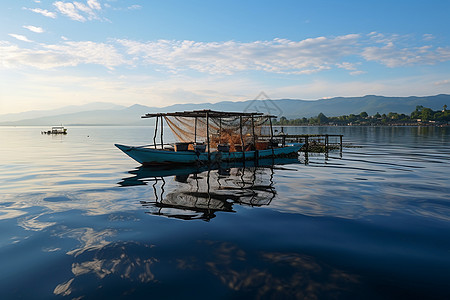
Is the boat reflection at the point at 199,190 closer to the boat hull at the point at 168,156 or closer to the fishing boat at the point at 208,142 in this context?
the boat hull at the point at 168,156

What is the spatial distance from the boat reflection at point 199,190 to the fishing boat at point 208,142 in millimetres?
1140

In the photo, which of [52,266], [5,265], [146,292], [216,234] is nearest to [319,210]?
[216,234]

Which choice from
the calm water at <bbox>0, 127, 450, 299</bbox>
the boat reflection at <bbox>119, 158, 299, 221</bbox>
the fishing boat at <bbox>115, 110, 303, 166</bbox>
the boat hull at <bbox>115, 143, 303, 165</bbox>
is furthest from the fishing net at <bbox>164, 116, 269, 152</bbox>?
the calm water at <bbox>0, 127, 450, 299</bbox>

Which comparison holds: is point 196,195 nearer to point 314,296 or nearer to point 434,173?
point 314,296

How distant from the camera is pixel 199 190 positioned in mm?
14844

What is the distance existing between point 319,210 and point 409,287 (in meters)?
5.26

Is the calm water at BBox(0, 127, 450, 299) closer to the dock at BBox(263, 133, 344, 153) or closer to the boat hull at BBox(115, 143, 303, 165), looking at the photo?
the boat hull at BBox(115, 143, 303, 165)

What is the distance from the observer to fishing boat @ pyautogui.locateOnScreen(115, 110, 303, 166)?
76.0 ft

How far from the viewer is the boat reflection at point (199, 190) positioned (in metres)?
11.2

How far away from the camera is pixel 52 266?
6.70 m

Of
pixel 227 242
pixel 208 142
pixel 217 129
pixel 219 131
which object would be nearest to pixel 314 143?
pixel 219 131

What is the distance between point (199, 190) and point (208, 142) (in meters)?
8.98

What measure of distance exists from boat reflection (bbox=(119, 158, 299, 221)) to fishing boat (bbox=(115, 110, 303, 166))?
3.74ft

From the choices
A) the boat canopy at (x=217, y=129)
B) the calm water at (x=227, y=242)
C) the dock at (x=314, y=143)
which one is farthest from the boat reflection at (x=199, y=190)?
the dock at (x=314, y=143)
